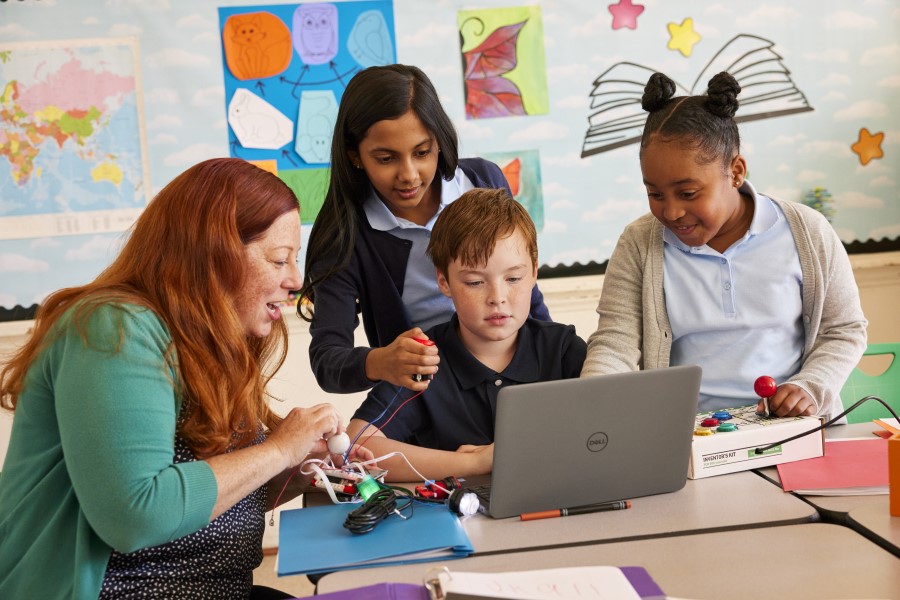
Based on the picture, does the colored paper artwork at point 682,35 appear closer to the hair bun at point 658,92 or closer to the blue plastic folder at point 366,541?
the hair bun at point 658,92

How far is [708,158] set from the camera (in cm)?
173

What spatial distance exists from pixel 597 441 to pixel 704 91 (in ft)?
7.09

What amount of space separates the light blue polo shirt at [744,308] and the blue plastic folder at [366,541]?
75 centimetres

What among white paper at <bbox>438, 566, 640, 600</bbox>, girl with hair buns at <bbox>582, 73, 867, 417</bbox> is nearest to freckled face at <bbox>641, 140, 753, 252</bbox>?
girl with hair buns at <bbox>582, 73, 867, 417</bbox>

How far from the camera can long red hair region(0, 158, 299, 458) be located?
1270 millimetres

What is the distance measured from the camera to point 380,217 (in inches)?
76.6

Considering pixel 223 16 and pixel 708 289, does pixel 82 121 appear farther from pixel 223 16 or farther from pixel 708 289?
pixel 708 289

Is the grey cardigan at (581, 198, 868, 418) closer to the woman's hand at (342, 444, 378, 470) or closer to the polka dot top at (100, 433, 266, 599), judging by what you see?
the woman's hand at (342, 444, 378, 470)

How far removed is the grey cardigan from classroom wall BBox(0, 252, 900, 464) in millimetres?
1211

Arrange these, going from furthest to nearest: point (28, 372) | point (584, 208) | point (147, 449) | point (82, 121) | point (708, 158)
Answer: point (584, 208), point (82, 121), point (708, 158), point (28, 372), point (147, 449)

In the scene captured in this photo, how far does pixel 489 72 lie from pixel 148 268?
2000 mm

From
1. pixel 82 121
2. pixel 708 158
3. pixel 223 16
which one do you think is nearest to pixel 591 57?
pixel 223 16

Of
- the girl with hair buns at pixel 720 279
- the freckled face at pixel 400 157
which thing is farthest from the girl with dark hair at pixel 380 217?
the girl with hair buns at pixel 720 279

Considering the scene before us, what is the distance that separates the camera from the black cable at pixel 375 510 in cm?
125
